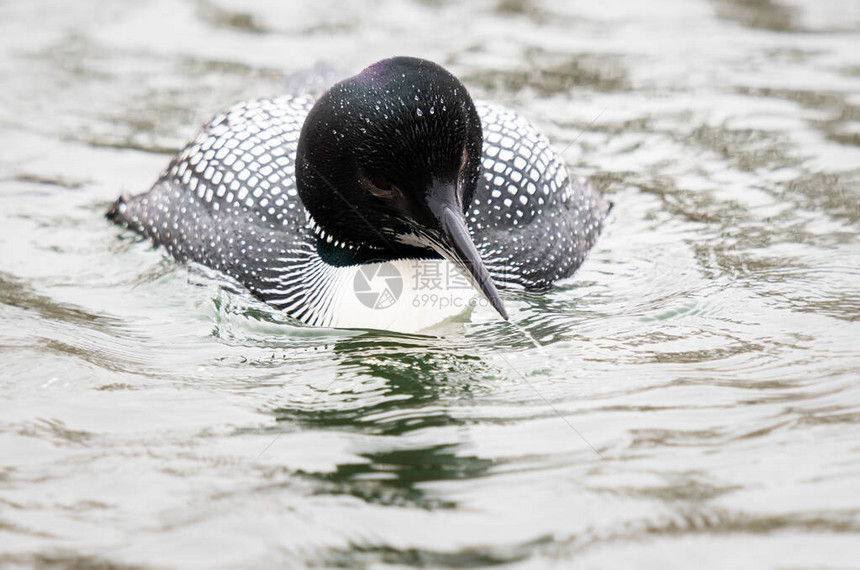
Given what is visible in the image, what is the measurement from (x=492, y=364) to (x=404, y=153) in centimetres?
104

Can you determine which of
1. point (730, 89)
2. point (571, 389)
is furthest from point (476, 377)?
point (730, 89)

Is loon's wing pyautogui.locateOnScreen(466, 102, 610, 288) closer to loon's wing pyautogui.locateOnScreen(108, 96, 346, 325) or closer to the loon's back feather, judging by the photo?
the loon's back feather

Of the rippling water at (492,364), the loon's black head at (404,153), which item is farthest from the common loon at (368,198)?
the rippling water at (492,364)

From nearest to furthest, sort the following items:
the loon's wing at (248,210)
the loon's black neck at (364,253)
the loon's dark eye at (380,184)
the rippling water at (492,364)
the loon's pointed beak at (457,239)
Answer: the rippling water at (492,364) < the loon's pointed beak at (457,239) < the loon's dark eye at (380,184) < the loon's black neck at (364,253) < the loon's wing at (248,210)

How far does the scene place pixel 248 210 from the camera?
5.86 meters

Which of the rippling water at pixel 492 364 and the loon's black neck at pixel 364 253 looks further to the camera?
the loon's black neck at pixel 364 253

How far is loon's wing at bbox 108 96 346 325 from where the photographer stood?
5551 millimetres

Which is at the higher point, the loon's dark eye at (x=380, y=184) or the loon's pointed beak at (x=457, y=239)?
the loon's dark eye at (x=380, y=184)

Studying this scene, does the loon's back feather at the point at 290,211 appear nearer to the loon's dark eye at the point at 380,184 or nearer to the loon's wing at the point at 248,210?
the loon's wing at the point at 248,210

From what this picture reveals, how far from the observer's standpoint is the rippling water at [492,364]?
3.52 m

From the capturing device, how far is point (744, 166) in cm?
728

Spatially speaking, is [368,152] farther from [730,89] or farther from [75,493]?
[730,89]

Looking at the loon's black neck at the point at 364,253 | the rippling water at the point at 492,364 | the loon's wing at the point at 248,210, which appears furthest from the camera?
the loon's wing at the point at 248,210

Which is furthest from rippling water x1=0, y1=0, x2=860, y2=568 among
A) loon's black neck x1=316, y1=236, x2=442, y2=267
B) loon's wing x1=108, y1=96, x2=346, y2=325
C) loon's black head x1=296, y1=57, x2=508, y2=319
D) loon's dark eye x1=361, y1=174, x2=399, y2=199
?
loon's dark eye x1=361, y1=174, x2=399, y2=199
